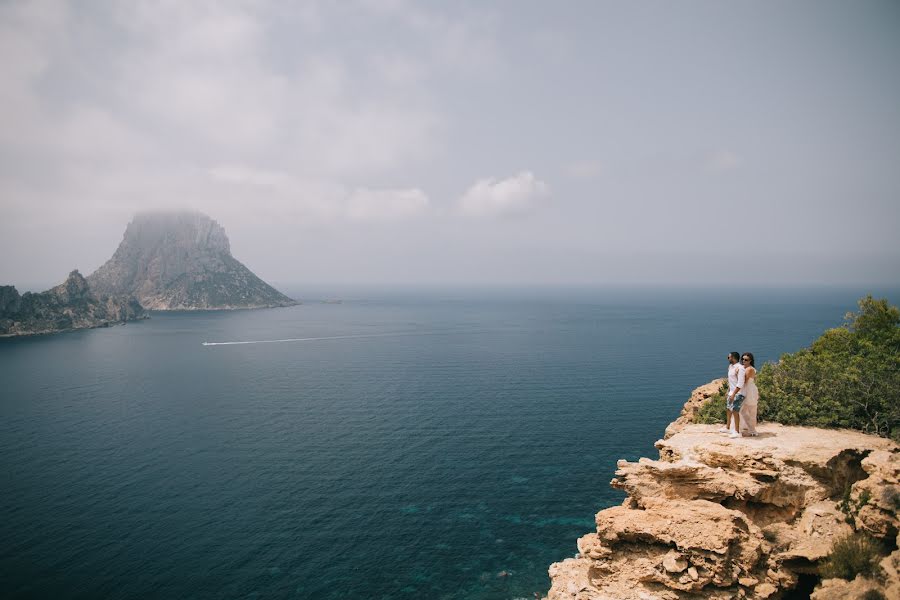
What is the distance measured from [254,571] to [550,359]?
8492 cm

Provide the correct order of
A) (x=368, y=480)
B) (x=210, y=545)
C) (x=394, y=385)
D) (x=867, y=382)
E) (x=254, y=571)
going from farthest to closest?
(x=394, y=385) → (x=368, y=480) → (x=210, y=545) → (x=254, y=571) → (x=867, y=382)

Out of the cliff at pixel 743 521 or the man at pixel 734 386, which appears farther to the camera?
the man at pixel 734 386

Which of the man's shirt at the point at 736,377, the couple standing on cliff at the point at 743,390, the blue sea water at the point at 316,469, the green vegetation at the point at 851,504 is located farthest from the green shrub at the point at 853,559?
the blue sea water at the point at 316,469

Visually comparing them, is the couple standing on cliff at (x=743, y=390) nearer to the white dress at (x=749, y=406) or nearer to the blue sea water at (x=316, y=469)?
the white dress at (x=749, y=406)

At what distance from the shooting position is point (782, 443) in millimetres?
20812

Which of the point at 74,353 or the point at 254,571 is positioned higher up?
the point at 74,353

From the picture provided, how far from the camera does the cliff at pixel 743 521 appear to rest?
54.3ft

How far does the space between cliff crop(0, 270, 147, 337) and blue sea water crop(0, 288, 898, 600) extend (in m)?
74.9

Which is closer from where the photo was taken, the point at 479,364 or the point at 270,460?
the point at 270,460

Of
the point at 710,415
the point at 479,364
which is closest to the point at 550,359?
the point at 479,364

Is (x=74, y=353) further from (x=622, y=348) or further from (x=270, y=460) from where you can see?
(x=622, y=348)

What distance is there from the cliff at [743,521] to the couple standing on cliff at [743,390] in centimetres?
87

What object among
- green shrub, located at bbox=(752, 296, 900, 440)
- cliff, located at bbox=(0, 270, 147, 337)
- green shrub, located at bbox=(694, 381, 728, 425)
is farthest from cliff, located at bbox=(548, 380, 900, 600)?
cliff, located at bbox=(0, 270, 147, 337)

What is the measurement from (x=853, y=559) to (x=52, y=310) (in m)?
241
